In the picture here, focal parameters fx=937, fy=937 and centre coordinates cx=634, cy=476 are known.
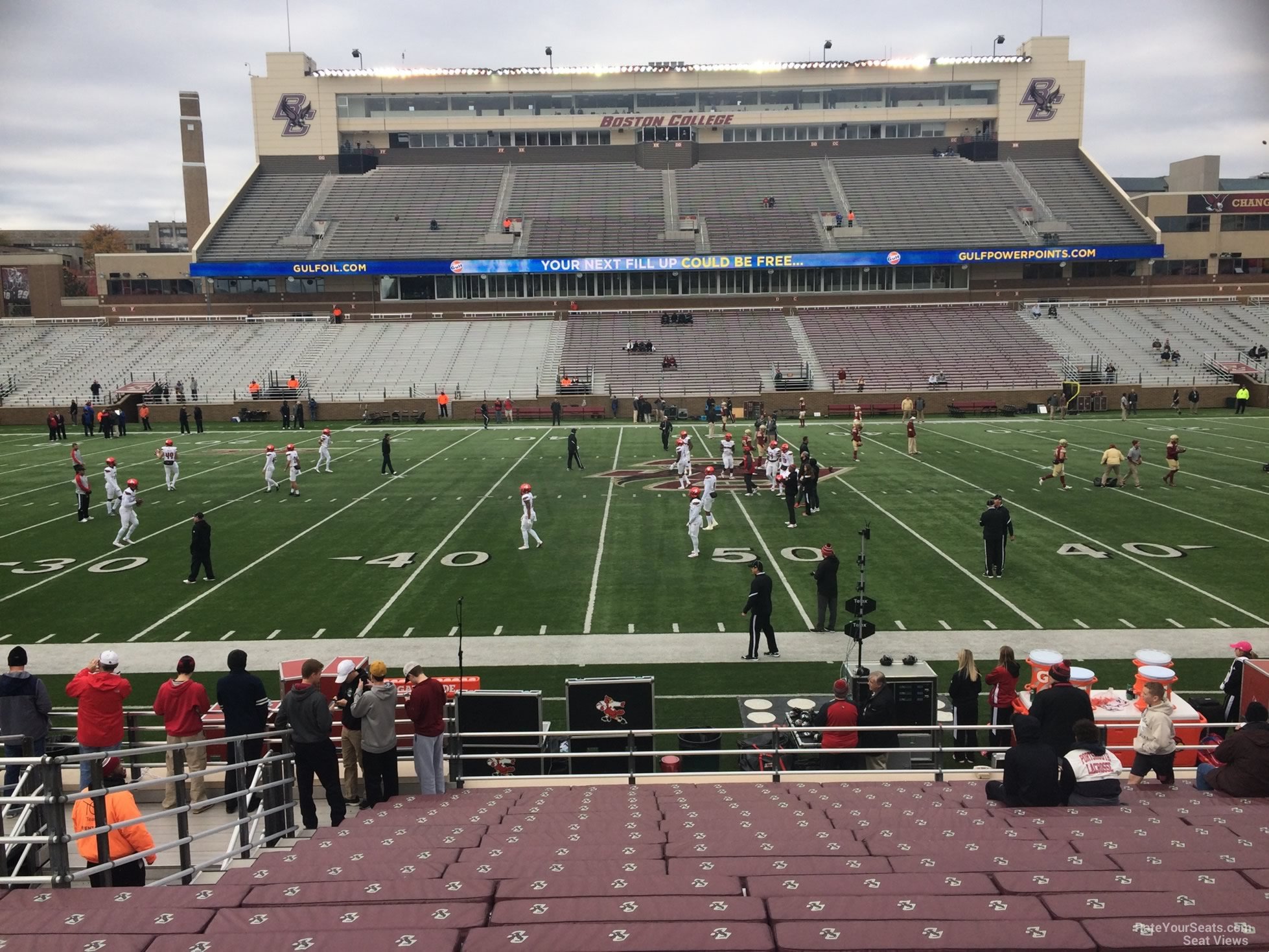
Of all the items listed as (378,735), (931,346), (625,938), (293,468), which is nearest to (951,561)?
(378,735)

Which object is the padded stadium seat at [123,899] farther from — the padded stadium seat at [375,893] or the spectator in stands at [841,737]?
the spectator in stands at [841,737]

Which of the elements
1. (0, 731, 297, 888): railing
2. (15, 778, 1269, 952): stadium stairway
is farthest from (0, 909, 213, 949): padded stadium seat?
(0, 731, 297, 888): railing

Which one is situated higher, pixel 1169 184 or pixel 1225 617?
pixel 1169 184

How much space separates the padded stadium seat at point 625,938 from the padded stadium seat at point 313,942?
146 mm

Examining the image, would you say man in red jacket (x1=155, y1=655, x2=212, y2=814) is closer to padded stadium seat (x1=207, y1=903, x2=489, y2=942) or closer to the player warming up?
padded stadium seat (x1=207, y1=903, x2=489, y2=942)

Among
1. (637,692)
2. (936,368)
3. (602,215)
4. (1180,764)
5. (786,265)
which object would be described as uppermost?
(602,215)

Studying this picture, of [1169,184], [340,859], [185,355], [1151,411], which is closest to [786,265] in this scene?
[1151,411]

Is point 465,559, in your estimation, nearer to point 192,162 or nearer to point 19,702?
point 19,702

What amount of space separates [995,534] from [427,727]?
1257cm

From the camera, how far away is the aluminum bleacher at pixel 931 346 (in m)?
50.9

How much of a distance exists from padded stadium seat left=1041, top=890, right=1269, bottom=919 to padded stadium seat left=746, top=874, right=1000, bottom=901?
35 centimetres

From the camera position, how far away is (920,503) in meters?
24.0

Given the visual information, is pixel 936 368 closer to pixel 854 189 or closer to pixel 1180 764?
pixel 854 189

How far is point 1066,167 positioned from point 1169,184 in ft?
65.1
